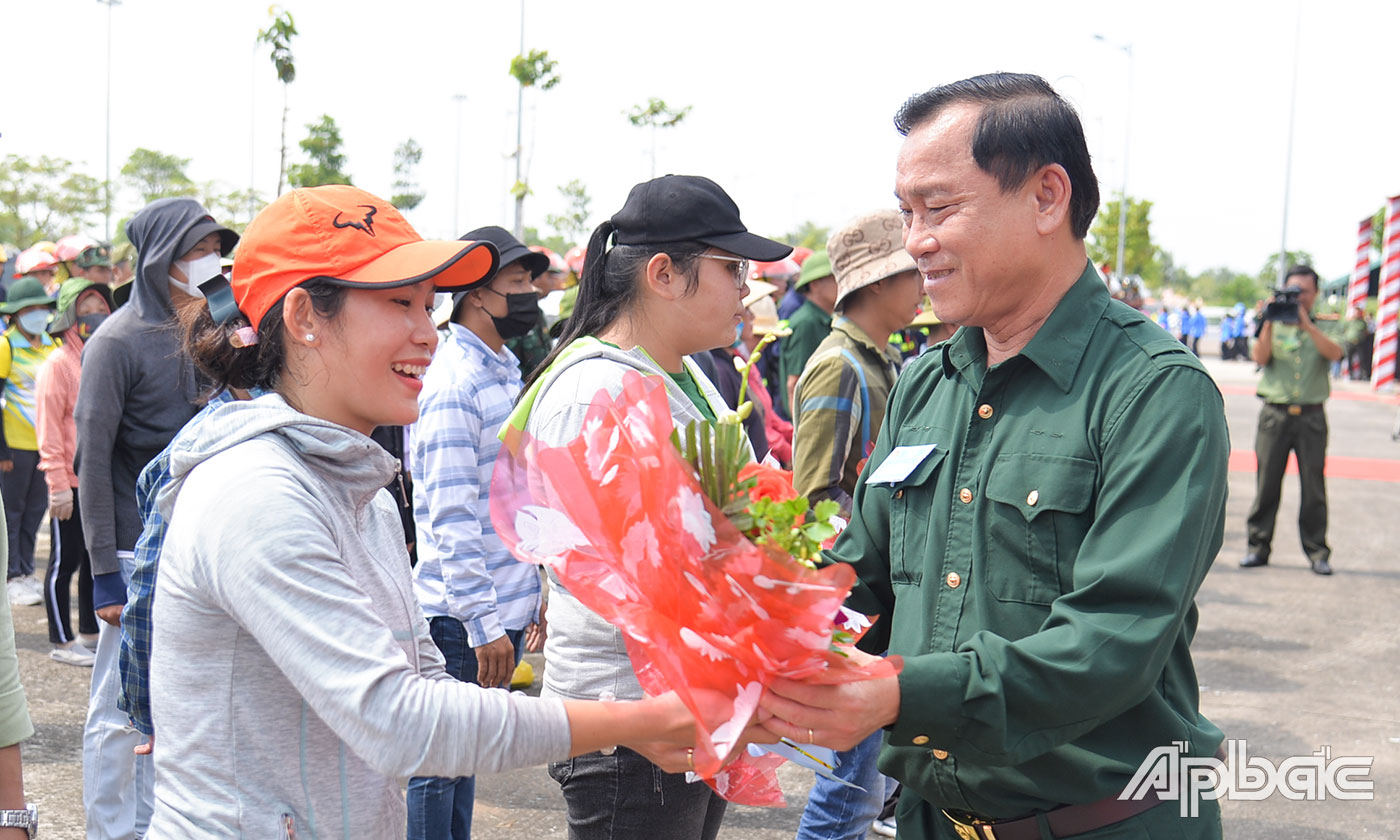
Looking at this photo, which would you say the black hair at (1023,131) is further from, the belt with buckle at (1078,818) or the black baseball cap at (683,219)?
the belt with buckle at (1078,818)

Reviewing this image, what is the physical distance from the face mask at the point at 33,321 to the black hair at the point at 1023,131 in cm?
794

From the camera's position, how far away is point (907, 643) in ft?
7.22

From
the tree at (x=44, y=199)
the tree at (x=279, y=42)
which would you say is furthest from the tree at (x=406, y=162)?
the tree at (x=279, y=42)

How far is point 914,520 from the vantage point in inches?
88.8

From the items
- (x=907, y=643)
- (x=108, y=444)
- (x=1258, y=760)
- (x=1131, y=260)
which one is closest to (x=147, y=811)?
(x=108, y=444)

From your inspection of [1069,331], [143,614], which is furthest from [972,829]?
[143,614]

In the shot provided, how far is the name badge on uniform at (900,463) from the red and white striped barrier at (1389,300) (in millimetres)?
25328

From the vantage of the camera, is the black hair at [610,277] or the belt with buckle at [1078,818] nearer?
the belt with buckle at [1078,818]

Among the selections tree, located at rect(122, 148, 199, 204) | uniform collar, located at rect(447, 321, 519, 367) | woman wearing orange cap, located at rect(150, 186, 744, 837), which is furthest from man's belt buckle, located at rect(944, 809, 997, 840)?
tree, located at rect(122, 148, 199, 204)

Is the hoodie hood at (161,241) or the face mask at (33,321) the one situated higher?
the hoodie hood at (161,241)

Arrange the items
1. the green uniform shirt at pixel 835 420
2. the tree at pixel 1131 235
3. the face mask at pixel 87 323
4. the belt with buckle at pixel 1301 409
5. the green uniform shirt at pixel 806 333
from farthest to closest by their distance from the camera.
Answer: the tree at pixel 1131 235
the belt with buckle at pixel 1301 409
the face mask at pixel 87 323
the green uniform shirt at pixel 806 333
the green uniform shirt at pixel 835 420

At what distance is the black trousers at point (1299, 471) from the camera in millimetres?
9469

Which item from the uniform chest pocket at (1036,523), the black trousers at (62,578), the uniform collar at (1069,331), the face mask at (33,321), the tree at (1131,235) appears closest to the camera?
the uniform chest pocket at (1036,523)

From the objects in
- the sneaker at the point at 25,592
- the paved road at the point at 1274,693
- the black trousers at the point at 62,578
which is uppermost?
the black trousers at the point at 62,578
